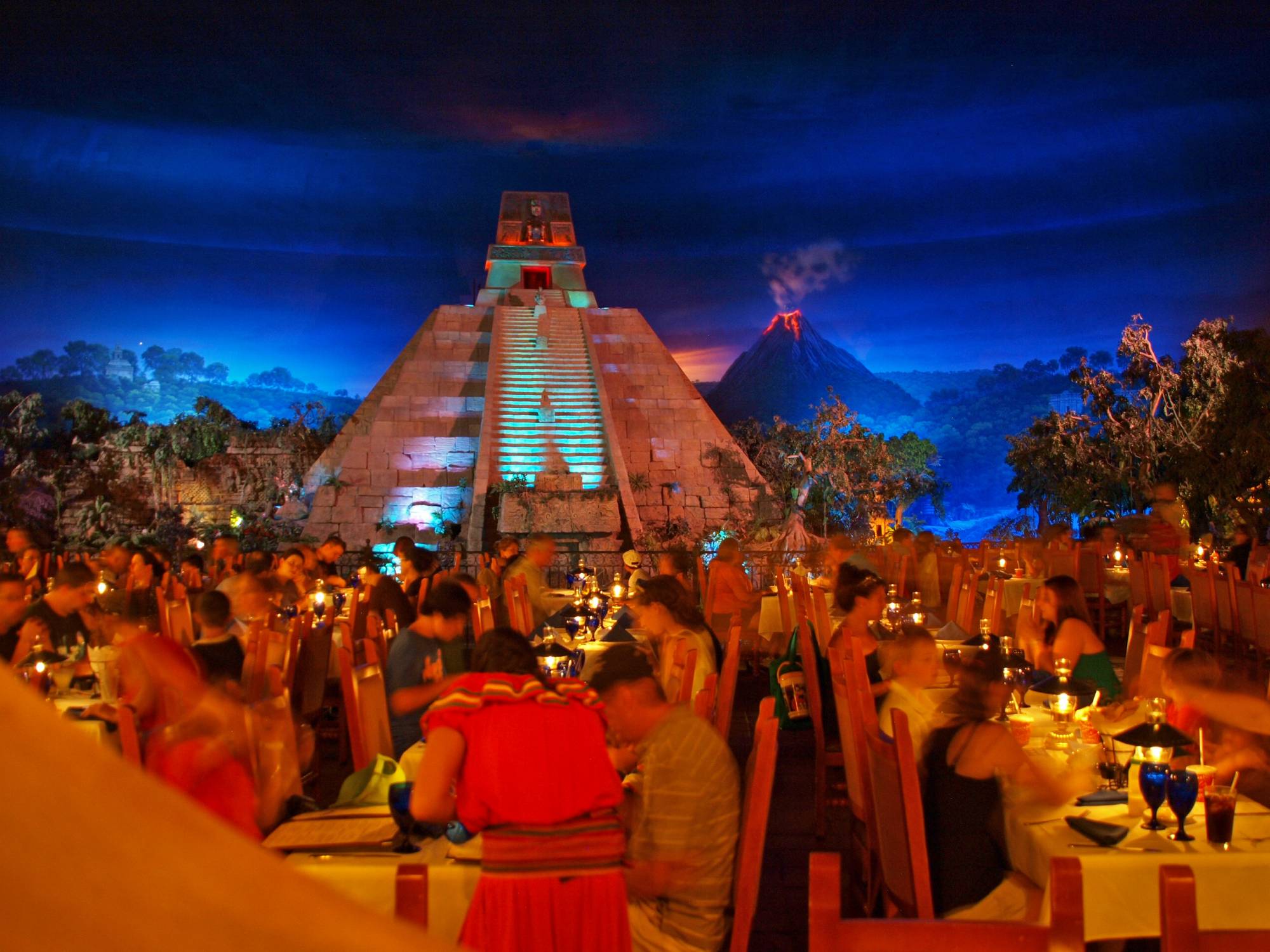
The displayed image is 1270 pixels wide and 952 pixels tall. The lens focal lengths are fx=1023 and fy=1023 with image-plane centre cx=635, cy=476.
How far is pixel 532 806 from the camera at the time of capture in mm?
2199

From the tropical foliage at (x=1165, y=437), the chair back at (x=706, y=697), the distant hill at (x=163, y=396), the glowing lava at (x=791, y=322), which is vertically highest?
the glowing lava at (x=791, y=322)

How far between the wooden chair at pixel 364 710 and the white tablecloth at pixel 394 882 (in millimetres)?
950

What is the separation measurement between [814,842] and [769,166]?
119 feet

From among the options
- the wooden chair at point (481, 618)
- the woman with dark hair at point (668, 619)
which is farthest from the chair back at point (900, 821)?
the wooden chair at point (481, 618)

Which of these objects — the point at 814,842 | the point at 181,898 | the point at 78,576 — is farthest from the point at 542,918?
the point at 78,576

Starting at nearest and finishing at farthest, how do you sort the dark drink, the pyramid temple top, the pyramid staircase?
the dark drink
the pyramid staircase
the pyramid temple top

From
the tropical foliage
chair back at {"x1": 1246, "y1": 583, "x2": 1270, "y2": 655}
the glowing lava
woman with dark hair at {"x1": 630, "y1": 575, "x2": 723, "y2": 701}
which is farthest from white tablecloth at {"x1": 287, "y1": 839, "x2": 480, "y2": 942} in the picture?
the glowing lava

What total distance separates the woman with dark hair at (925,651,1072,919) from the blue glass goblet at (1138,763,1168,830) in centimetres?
28

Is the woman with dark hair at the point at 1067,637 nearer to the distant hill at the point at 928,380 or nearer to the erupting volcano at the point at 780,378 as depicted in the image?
the erupting volcano at the point at 780,378

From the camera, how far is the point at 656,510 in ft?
62.3

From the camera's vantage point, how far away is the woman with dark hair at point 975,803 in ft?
9.32

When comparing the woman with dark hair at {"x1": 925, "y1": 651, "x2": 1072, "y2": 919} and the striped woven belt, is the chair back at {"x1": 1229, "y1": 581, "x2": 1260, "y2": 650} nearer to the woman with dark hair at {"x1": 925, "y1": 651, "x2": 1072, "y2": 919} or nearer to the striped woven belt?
the woman with dark hair at {"x1": 925, "y1": 651, "x2": 1072, "y2": 919}

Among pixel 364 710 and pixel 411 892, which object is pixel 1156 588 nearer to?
pixel 364 710

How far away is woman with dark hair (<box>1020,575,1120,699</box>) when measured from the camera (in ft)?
14.8
